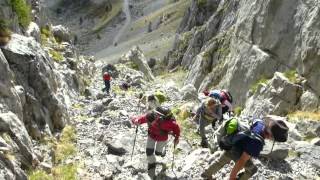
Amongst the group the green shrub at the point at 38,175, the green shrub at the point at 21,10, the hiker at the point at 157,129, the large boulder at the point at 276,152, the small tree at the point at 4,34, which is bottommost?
the large boulder at the point at 276,152

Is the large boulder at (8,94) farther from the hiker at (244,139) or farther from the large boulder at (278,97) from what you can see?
the large boulder at (278,97)

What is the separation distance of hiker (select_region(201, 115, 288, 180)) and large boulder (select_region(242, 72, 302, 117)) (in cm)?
1906

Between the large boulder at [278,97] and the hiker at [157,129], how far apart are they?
18.6m

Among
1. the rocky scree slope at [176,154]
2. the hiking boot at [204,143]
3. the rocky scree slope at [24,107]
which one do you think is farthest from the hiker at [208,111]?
the rocky scree slope at [24,107]

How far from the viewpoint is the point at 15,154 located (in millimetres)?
18250

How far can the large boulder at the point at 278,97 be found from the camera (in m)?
36.4

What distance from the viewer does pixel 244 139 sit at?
16.7 m

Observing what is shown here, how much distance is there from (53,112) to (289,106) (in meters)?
18.2

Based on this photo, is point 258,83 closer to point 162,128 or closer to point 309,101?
point 309,101

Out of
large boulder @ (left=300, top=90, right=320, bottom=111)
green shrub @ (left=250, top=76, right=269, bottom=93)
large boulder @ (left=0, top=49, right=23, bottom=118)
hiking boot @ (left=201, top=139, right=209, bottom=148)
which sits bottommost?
hiking boot @ (left=201, top=139, right=209, bottom=148)

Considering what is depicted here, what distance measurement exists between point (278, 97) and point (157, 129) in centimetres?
1970

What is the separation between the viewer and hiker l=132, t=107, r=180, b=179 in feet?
61.6

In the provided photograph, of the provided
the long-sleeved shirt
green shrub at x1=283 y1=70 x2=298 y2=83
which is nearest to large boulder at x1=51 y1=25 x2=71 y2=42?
green shrub at x1=283 y1=70 x2=298 y2=83

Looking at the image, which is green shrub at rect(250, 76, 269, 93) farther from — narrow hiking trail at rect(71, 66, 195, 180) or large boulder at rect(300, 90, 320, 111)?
narrow hiking trail at rect(71, 66, 195, 180)
